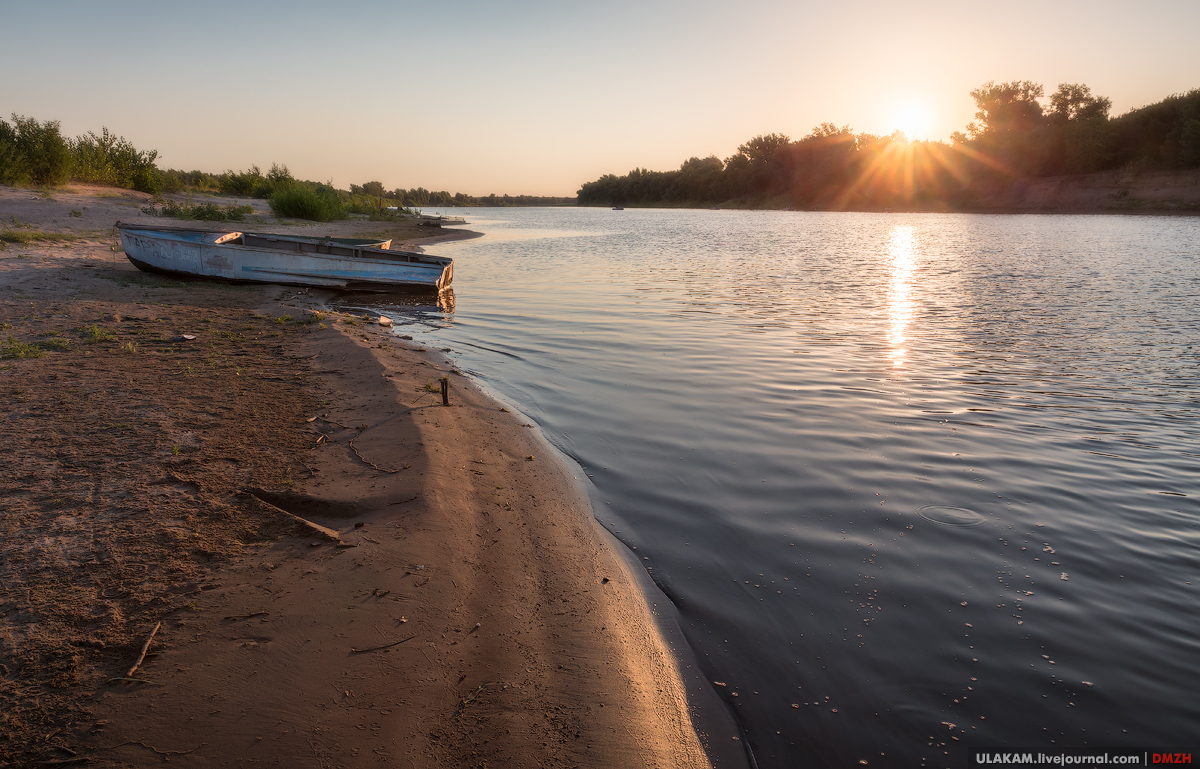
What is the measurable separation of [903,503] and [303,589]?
4.89 metres

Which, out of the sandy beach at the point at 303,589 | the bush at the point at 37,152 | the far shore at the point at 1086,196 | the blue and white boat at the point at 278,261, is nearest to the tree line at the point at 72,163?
the bush at the point at 37,152

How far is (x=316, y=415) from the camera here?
21.2 ft

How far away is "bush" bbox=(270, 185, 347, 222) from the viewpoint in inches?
1348

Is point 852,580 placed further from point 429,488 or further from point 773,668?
point 429,488

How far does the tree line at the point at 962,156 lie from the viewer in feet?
222

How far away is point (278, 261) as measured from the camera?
1617 centimetres

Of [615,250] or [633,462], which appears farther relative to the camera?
[615,250]

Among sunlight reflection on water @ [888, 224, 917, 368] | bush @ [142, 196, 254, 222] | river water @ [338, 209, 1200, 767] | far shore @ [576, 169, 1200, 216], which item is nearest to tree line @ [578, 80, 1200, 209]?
far shore @ [576, 169, 1200, 216]

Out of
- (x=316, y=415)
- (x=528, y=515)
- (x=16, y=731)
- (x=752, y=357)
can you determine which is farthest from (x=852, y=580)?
(x=752, y=357)

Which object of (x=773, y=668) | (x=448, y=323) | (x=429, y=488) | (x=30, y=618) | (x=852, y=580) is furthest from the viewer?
(x=448, y=323)

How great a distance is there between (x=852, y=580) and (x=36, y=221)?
26.4 metres

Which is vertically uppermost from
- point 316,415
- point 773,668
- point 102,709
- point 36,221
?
point 36,221

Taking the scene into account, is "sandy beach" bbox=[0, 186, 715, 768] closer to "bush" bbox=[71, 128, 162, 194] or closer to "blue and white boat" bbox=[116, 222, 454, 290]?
"blue and white boat" bbox=[116, 222, 454, 290]

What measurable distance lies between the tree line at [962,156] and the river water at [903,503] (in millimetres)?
77009
